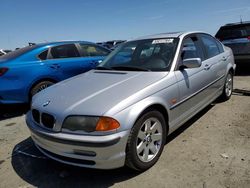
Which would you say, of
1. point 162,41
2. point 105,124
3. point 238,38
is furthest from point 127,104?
point 238,38

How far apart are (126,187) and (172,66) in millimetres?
1763

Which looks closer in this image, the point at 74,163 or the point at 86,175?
the point at 74,163

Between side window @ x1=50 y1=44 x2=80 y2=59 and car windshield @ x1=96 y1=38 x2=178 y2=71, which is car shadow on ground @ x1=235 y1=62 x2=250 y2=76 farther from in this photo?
car windshield @ x1=96 y1=38 x2=178 y2=71

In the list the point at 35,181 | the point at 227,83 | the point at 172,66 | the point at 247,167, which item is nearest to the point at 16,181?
the point at 35,181

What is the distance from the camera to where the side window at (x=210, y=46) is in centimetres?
496

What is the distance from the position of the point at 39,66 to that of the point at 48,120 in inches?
126

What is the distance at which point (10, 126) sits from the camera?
5.39 metres

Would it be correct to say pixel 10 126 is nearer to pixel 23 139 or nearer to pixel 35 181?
pixel 23 139

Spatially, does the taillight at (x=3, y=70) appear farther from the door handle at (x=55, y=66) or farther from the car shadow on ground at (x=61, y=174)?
the car shadow on ground at (x=61, y=174)

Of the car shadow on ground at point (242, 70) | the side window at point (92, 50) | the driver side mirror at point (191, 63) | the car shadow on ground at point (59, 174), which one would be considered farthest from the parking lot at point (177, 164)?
the car shadow on ground at point (242, 70)

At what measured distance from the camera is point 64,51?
673 centimetres

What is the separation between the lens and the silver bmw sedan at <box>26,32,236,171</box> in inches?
113

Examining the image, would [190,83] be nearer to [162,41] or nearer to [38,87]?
[162,41]

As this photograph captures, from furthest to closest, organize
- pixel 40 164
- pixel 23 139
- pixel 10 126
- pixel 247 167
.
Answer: pixel 10 126, pixel 23 139, pixel 40 164, pixel 247 167
